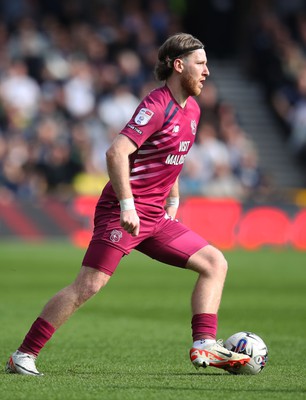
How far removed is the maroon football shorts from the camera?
730cm

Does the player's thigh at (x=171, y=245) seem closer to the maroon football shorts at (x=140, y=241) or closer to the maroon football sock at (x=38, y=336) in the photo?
the maroon football shorts at (x=140, y=241)

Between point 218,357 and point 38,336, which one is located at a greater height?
point 218,357

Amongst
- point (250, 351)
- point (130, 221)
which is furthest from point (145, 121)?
point (250, 351)

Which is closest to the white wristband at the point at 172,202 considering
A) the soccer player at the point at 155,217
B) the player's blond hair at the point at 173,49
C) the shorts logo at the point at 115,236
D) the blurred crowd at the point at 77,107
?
the soccer player at the point at 155,217

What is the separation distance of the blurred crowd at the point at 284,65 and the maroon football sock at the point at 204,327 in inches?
748

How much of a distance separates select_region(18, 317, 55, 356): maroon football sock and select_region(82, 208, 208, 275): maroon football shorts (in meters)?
0.50

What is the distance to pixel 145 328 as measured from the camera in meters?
10.7

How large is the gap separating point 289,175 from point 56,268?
1168cm

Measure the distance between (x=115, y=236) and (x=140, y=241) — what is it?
265 millimetres

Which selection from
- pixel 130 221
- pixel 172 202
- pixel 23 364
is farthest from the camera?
pixel 172 202

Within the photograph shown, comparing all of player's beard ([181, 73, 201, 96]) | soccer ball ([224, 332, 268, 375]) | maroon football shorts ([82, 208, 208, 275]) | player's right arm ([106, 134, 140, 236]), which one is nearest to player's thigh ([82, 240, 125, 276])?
maroon football shorts ([82, 208, 208, 275])

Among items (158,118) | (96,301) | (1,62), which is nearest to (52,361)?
(158,118)

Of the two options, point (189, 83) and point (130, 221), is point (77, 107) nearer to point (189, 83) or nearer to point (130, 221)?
point (189, 83)

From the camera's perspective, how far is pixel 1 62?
23375 mm
